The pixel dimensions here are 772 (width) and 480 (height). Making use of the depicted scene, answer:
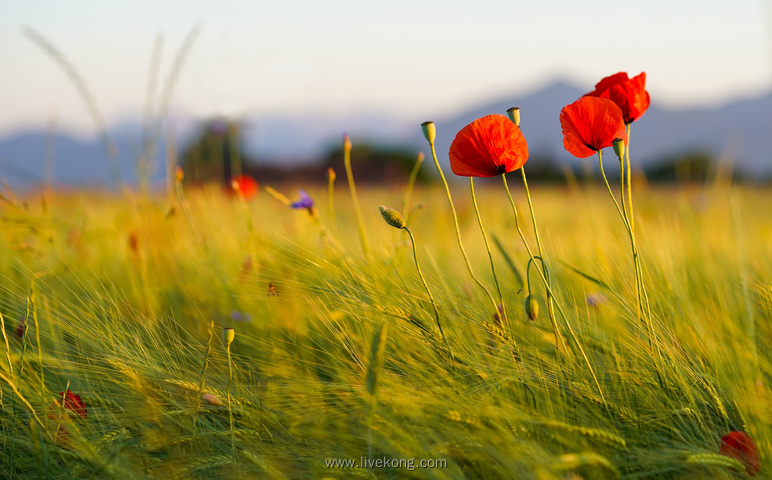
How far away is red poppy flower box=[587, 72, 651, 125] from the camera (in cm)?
73

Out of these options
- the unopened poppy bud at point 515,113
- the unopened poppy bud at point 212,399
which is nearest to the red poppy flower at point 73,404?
the unopened poppy bud at point 212,399

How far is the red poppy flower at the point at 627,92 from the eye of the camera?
2.39 feet

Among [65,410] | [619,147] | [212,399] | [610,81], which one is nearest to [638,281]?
[619,147]

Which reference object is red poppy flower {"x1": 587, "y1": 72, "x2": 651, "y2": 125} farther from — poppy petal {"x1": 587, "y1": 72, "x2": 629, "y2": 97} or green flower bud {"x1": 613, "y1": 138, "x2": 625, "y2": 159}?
green flower bud {"x1": 613, "y1": 138, "x2": 625, "y2": 159}

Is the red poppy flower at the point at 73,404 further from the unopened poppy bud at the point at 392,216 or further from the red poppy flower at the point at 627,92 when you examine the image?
the red poppy flower at the point at 627,92

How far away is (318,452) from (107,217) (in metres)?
1.90

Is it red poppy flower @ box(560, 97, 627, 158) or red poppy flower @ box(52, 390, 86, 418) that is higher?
Answer: red poppy flower @ box(560, 97, 627, 158)

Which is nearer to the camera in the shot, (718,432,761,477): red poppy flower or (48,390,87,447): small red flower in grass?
(718,432,761,477): red poppy flower

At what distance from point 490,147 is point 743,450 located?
1.45ft

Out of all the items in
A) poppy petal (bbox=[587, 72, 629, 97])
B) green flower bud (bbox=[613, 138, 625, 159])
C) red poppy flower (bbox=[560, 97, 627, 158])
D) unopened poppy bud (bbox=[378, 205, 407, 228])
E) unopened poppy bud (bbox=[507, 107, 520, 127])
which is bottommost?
unopened poppy bud (bbox=[378, 205, 407, 228])

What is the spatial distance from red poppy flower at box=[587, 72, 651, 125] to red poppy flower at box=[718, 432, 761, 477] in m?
0.42

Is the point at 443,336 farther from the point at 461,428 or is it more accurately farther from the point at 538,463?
the point at 538,463

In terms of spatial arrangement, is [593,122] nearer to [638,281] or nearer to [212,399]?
[638,281]

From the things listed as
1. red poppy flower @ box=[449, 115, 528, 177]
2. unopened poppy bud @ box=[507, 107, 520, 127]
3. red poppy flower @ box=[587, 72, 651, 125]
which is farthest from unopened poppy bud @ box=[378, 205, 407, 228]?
red poppy flower @ box=[587, 72, 651, 125]
